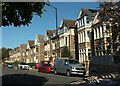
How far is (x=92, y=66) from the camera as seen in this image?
45.9ft

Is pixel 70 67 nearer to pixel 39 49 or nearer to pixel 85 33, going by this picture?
pixel 85 33

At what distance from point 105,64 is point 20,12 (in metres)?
7.56

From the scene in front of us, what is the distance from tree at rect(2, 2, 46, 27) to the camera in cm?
696

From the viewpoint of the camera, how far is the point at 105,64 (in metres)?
12.2

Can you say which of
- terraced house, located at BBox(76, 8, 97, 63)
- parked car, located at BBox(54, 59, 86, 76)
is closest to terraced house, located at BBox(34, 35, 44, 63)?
terraced house, located at BBox(76, 8, 97, 63)

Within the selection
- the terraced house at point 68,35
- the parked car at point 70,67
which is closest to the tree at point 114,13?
the parked car at point 70,67

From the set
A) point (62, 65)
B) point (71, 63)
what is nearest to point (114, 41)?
point (71, 63)

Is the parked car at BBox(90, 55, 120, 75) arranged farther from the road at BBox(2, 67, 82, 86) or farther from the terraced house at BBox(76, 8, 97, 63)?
the terraced house at BBox(76, 8, 97, 63)

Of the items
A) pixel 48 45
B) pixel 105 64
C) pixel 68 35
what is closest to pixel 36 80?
pixel 105 64

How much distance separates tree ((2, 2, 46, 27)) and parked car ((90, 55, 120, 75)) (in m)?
6.46

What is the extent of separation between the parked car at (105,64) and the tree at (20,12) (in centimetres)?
646

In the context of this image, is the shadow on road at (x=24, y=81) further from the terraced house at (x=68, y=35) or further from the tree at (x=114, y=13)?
the terraced house at (x=68, y=35)

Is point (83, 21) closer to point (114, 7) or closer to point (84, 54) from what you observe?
point (84, 54)

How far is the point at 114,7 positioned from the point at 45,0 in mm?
9417
